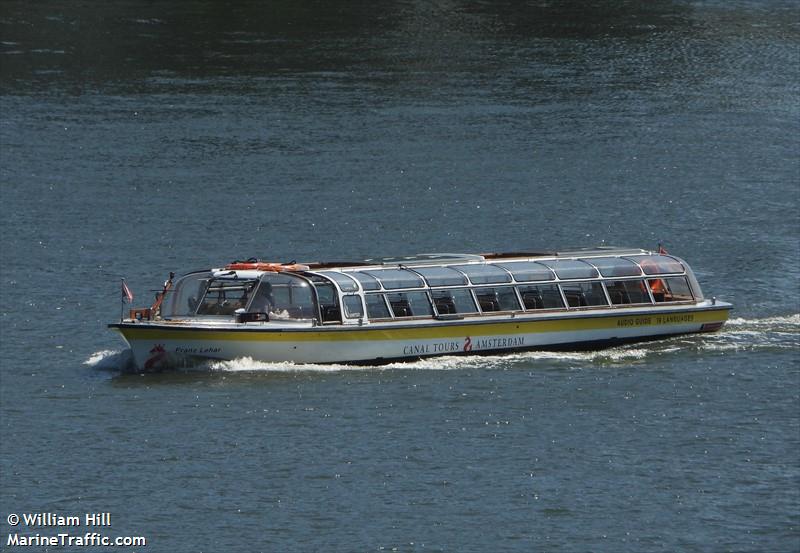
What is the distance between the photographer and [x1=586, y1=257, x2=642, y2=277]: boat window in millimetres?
71125

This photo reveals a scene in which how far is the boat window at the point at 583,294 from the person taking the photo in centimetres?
7006

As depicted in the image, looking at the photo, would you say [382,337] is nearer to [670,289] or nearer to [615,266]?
[615,266]

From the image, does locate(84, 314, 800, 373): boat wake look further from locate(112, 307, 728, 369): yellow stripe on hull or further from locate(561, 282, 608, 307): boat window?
locate(561, 282, 608, 307): boat window

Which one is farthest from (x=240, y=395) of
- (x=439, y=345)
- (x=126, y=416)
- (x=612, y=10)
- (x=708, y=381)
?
(x=612, y=10)

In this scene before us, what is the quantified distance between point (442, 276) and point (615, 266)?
838cm

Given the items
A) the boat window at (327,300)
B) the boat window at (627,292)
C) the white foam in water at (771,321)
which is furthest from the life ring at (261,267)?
the white foam in water at (771,321)

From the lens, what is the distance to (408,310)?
6694 centimetres

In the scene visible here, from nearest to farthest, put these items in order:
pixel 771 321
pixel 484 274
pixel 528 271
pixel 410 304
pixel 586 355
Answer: pixel 410 304 < pixel 484 274 < pixel 586 355 < pixel 528 271 < pixel 771 321

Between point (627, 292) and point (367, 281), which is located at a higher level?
point (367, 281)

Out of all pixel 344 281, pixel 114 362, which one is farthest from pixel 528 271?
pixel 114 362

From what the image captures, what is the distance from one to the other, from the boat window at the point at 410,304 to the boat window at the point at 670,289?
35.7 feet

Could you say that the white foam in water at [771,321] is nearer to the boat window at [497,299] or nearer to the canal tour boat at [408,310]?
the canal tour boat at [408,310]

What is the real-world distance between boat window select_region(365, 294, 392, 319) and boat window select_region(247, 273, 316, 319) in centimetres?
237

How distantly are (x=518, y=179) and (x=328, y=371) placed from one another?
1552 inches
